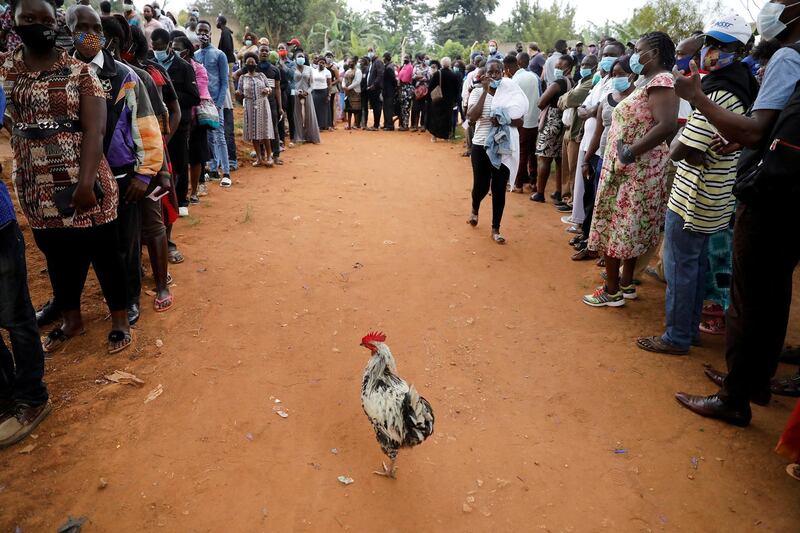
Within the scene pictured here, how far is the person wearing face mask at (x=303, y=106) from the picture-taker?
11172mm

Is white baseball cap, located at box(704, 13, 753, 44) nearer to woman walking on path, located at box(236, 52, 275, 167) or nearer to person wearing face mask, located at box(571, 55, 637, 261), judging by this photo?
person wearing face mask, located at box(571, 55, 637, 261)

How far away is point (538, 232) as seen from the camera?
20.3 feet

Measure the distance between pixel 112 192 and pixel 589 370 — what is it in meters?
3.29

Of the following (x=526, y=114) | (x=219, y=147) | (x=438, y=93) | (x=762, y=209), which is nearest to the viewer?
(x=762, y=209)

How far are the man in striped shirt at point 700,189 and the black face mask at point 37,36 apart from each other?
3.56m

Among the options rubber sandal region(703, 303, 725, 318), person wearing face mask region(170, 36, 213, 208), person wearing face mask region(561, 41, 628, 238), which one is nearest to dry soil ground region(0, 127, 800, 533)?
rubber sandal region(703, 303, 725, 318)

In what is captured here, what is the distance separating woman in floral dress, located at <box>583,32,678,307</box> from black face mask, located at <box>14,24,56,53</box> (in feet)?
12.0

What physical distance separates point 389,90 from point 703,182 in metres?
12.4

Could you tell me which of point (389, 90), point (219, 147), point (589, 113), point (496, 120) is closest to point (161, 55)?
point (219, 147)

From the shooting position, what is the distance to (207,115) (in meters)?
5.93

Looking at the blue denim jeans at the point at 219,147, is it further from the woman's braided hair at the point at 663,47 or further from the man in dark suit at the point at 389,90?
the man in dark suit at the point at 389,90

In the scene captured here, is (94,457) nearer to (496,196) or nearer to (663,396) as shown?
(663,396)

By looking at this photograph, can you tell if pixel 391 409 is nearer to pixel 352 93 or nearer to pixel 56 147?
pixel 56 147

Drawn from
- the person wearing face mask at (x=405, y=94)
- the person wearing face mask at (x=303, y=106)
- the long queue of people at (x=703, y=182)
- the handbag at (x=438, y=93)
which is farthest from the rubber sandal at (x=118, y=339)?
the person wearing face mask at (x=405, y=94)
